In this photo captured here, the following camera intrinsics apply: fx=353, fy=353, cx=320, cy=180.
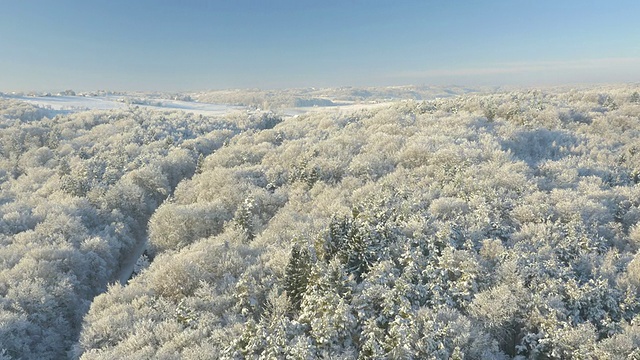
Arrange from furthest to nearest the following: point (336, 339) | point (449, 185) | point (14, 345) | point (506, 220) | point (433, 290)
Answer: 1. point (449, 185)
2. point (506, 220)
3. point (14, 345)
4. point (433, 290)
5. point (336, 339)

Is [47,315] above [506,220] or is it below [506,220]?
below

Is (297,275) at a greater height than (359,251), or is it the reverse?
(359,251)

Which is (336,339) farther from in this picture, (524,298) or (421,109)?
(421,109)

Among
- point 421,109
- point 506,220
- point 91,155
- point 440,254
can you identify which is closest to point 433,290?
point 440,254

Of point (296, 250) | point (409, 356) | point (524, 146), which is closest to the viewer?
point (409, 356)

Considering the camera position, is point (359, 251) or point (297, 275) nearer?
point (297, 275)

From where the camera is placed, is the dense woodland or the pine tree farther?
the pine tree

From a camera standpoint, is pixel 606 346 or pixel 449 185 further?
pixel 449 185

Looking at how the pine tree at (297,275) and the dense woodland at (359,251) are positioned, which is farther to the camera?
the pine tree at (297,275)
